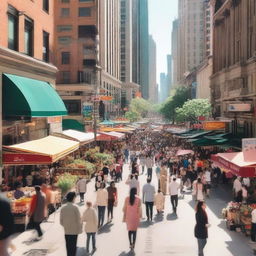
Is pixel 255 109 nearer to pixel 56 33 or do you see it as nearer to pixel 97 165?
pixel 97 165

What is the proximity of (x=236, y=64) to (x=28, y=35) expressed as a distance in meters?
21.4

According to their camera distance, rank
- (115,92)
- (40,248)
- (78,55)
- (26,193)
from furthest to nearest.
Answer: (115,92), (78,55), (26,193), (40,248)

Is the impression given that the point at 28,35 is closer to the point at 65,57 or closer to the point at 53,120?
the point at 53,120

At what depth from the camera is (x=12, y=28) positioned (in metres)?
21.8

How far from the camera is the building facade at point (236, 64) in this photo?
34.6 metres

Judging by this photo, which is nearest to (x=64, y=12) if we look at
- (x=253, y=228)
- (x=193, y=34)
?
(x=253, y=228)

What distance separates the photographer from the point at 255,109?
31734 mm

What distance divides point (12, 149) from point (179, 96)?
87289mm

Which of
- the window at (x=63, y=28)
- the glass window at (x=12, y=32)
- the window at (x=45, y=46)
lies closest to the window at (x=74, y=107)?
the window at (x=63, y=28)

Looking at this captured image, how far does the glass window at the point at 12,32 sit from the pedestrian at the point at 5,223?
1709 centimetres

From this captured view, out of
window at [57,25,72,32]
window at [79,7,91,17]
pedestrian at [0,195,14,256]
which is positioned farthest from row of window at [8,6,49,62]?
window at [79,7,91,17]

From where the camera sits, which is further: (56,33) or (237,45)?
(56,33)

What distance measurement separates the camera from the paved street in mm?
11586

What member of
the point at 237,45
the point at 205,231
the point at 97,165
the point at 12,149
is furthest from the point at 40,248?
the point at 237,45
